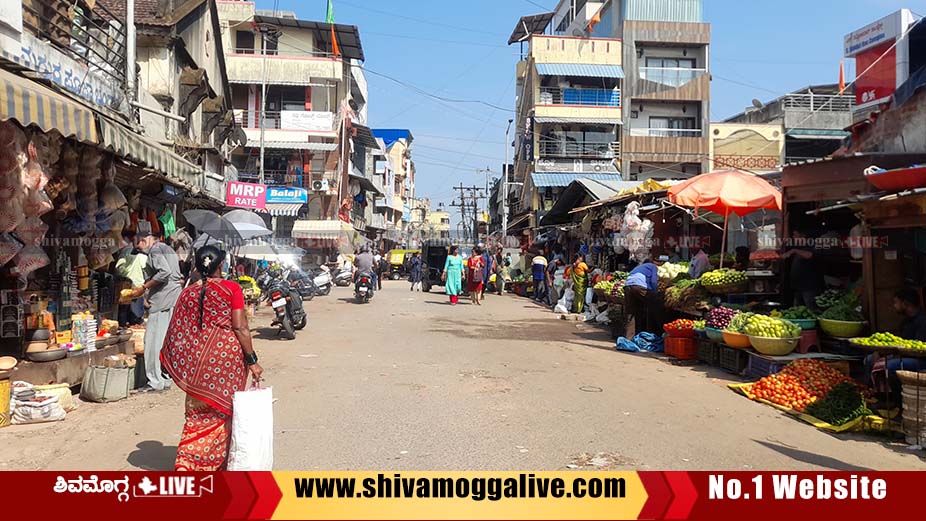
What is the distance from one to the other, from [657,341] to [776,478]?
7.75m

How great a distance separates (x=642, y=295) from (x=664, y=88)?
33609 millimetres

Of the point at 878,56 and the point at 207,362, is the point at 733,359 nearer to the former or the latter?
the point at 207,362

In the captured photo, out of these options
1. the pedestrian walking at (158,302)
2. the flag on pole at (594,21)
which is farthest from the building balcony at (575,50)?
the pedestrian walking at (158,302)

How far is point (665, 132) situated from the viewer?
44000 millimetres

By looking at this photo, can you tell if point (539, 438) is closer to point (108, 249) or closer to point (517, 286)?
point (108, 249)

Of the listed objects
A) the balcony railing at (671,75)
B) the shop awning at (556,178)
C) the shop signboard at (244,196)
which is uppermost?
the balcony railing at (671,75)

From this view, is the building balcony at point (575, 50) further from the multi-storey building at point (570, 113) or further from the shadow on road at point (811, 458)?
the shadow on road at point (811, 458)

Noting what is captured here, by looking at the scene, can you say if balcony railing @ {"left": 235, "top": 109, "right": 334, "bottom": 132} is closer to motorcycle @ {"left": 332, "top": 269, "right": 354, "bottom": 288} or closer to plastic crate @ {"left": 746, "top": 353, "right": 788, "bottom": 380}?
motorcycle @ {"left": 332, "top": 269, "right": 354, "bottom": 288}

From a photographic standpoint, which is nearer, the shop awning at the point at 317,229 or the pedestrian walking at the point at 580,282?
the pedestrian walking at the point at 580,282

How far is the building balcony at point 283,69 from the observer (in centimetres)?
4247

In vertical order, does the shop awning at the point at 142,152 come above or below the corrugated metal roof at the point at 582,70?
below

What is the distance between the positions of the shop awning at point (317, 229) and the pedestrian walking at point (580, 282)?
1087 inches

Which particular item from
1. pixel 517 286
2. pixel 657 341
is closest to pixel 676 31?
pixel 517 286

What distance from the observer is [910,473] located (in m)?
5.44
